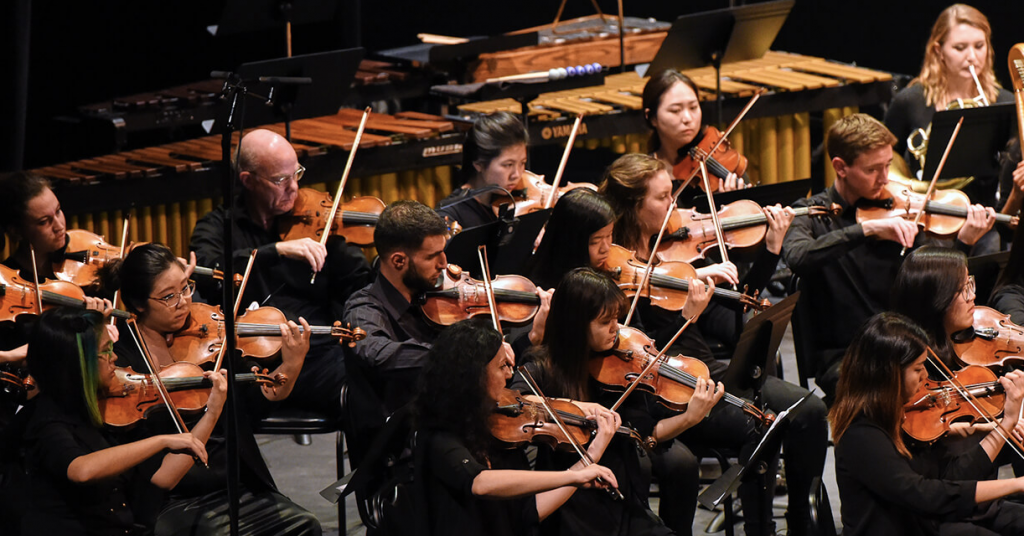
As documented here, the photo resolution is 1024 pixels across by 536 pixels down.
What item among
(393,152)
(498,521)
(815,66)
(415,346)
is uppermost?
(815,66)

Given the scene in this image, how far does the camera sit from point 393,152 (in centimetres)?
584

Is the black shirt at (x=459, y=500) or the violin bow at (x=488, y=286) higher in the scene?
the violin bow at (x=488, y=286)

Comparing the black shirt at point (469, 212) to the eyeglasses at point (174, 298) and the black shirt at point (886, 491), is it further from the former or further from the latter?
the black shirt at point (886, 491)

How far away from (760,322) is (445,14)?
549 centimetres

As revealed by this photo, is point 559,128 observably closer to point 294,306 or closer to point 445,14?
point 294,306

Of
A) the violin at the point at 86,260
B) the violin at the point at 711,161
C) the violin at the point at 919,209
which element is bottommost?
the violin at the point at 86,260

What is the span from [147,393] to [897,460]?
208 centimetres

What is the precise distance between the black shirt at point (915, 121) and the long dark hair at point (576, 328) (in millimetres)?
2462

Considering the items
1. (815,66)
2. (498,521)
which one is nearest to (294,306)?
(498,521)

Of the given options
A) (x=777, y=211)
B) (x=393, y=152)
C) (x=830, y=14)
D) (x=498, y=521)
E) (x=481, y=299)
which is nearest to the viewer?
(x=498, y=521)

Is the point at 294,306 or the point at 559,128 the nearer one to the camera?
the point at 294,306

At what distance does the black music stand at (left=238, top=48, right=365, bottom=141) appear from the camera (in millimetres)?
5184

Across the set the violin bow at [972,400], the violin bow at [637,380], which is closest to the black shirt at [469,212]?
the violin bow at [637,380]

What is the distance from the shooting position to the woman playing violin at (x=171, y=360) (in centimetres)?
404
